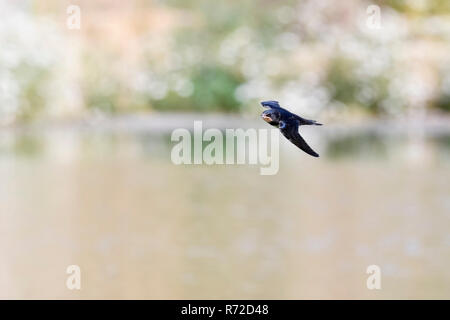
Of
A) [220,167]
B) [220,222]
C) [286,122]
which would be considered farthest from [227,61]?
[286,122]

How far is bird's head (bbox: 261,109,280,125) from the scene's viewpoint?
3.77m

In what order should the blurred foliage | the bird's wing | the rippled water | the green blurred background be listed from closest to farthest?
the bird's wing
the rippled water
the green blurred background
the blurred foliage

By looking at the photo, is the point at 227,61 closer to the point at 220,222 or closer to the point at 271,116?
the point at 220,222

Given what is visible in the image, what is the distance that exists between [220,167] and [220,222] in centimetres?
314

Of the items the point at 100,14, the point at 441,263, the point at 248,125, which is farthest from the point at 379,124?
the point at 441,263

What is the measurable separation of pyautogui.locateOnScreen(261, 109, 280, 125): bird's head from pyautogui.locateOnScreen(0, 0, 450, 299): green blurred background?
5.32 metres

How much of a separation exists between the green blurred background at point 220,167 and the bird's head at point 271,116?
532 cm

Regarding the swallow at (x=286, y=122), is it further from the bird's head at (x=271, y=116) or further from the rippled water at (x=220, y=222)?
the rippled water at (x=220, y=222)

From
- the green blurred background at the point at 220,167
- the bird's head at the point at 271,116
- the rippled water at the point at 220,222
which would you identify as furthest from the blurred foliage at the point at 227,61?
the bird's head at the point at 271,116

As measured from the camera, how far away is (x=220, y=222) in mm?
11523

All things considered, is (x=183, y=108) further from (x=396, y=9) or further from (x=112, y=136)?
A: (x=396, y=9)

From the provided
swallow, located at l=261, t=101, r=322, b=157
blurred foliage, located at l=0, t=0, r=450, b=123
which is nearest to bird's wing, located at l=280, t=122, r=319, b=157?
swallow, located at l=261, t=101, r=322, b=157

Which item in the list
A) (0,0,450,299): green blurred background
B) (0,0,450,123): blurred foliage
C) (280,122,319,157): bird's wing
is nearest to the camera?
(280,122,319,157): bird's wing

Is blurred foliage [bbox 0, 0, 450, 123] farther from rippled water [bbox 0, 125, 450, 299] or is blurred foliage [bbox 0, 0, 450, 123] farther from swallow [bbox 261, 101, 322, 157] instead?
swallow [bbox 261, 101, 322, 157]
